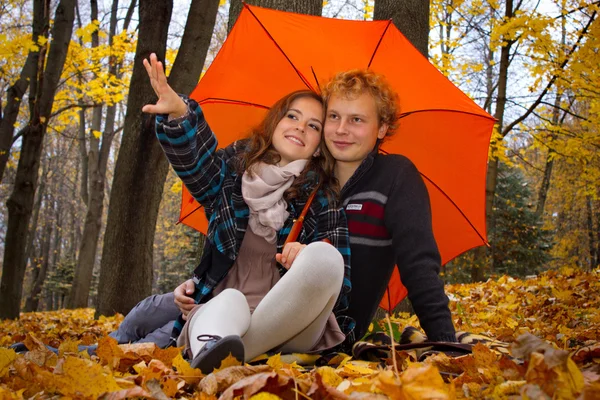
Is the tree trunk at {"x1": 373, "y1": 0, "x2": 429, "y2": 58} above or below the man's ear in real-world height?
above

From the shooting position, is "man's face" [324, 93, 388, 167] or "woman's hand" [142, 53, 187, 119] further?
"man's face" [324, 93, 388, 167]

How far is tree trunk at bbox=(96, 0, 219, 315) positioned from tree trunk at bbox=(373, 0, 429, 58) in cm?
249

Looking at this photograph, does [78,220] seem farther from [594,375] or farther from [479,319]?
[594,375]

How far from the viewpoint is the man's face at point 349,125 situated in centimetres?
278

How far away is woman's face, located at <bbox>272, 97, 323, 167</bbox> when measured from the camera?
2758 millimetres

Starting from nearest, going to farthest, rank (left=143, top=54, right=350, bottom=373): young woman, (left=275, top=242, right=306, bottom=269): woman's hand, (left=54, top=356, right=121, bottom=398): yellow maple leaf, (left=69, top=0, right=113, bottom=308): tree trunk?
(left=54, top=356, right=121, bottom=398): yellow maple leaf, (left=143, top=54, right=350, bottom=373): young woman, (left=275, top=242, right=306, bottom=269): woman's hand, (left=69, top=0, right=113, bottom=308): tree trunk

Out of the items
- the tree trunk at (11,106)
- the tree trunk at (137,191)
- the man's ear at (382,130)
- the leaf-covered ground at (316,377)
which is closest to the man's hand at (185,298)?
the leaf-covered ground at (316,377)

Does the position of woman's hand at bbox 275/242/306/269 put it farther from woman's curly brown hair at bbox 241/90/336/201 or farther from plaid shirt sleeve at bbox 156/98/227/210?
plaid shirt sleeve at bbox 156/98/227/210

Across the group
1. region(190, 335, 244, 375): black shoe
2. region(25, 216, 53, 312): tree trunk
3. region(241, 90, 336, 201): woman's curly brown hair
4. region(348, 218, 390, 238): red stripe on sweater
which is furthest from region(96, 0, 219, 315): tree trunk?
region(25, 216, 53, 312): tree trunk

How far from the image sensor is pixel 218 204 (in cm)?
267

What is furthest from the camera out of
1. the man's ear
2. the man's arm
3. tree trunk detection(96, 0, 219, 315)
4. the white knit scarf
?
tree trunk detection(96, 0, 219, 315)

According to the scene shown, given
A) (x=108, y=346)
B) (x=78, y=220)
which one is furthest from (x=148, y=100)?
(x=78, y=220)

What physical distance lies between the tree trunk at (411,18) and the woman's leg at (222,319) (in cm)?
318

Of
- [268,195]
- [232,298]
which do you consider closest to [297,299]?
[232,298]
